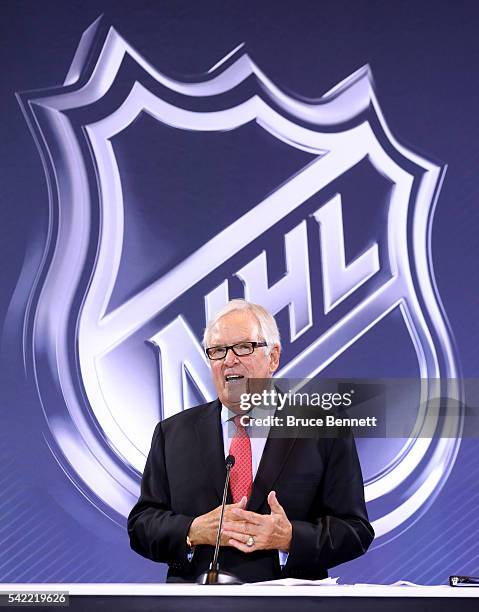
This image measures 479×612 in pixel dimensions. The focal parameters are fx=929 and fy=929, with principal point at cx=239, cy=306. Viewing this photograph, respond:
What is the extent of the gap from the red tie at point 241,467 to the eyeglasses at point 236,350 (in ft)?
0.75

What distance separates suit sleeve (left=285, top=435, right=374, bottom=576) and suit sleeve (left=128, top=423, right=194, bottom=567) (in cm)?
30

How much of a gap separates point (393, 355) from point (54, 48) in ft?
6.29

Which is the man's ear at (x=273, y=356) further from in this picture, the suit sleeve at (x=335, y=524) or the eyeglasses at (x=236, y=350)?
the suit sleeve at (x=335, y=524)

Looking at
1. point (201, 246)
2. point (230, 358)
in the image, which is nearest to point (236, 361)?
point (230, 358)

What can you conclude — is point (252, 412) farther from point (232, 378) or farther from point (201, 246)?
point (201, 246)

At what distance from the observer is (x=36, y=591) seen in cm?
161

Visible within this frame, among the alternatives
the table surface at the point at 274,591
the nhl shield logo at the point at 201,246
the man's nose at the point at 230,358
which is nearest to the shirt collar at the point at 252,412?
the man's nose at the point at 230,358

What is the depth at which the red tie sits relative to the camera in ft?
8.77

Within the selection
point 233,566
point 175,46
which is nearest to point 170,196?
point 175,46

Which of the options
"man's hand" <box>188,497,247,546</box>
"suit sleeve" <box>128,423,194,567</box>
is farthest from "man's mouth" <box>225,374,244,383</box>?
"man's hand" <box>188,497,247,546</box>

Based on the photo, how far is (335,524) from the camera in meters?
2.54

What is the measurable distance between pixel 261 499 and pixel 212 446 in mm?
234

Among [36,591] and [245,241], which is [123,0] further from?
[36,591]

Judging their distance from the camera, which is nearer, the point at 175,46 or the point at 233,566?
the point at 233,566
